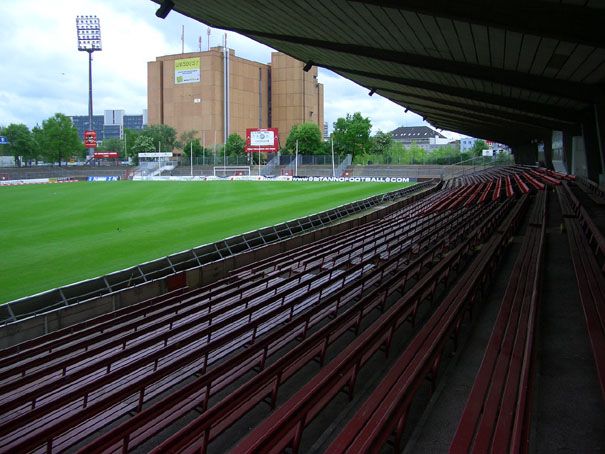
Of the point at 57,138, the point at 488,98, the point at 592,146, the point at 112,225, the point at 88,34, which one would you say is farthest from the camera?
the point at 88,34

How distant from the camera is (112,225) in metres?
22.1

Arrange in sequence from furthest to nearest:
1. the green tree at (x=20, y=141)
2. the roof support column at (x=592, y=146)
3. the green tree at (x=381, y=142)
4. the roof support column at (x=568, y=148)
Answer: the green tree at (x=381, y=142)
the green tree at (x=20, y=141)
the roof support column at (x=568, y=148)
the roof support column at (x=592, y=146)

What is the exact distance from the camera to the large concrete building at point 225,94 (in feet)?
312

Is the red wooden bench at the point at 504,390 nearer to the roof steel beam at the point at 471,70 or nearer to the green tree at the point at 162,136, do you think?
the roof steel beam at the point at 471,70

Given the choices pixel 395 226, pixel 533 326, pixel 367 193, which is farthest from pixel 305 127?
pixel 533 326

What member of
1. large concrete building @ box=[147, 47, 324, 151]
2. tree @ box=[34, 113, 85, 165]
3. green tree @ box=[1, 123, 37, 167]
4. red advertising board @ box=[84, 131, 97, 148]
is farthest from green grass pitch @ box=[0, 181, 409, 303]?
large concrete building @ box=[147, 47, 324, 151]

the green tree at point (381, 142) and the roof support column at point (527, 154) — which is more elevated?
the green tree at point (381, 142)

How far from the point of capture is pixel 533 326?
423cm

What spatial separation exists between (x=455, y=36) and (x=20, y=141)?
97.8 meters

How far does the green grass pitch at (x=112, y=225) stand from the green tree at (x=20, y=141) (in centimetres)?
5946

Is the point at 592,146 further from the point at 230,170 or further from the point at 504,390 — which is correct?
the point at 230,170

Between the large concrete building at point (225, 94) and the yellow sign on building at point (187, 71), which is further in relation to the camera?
the yellow sign on building at point (187, 71)

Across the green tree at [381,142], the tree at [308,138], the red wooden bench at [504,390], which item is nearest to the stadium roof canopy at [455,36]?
the red wooden bench at [504,390]

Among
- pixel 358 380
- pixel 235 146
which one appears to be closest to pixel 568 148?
pixel 358 380
